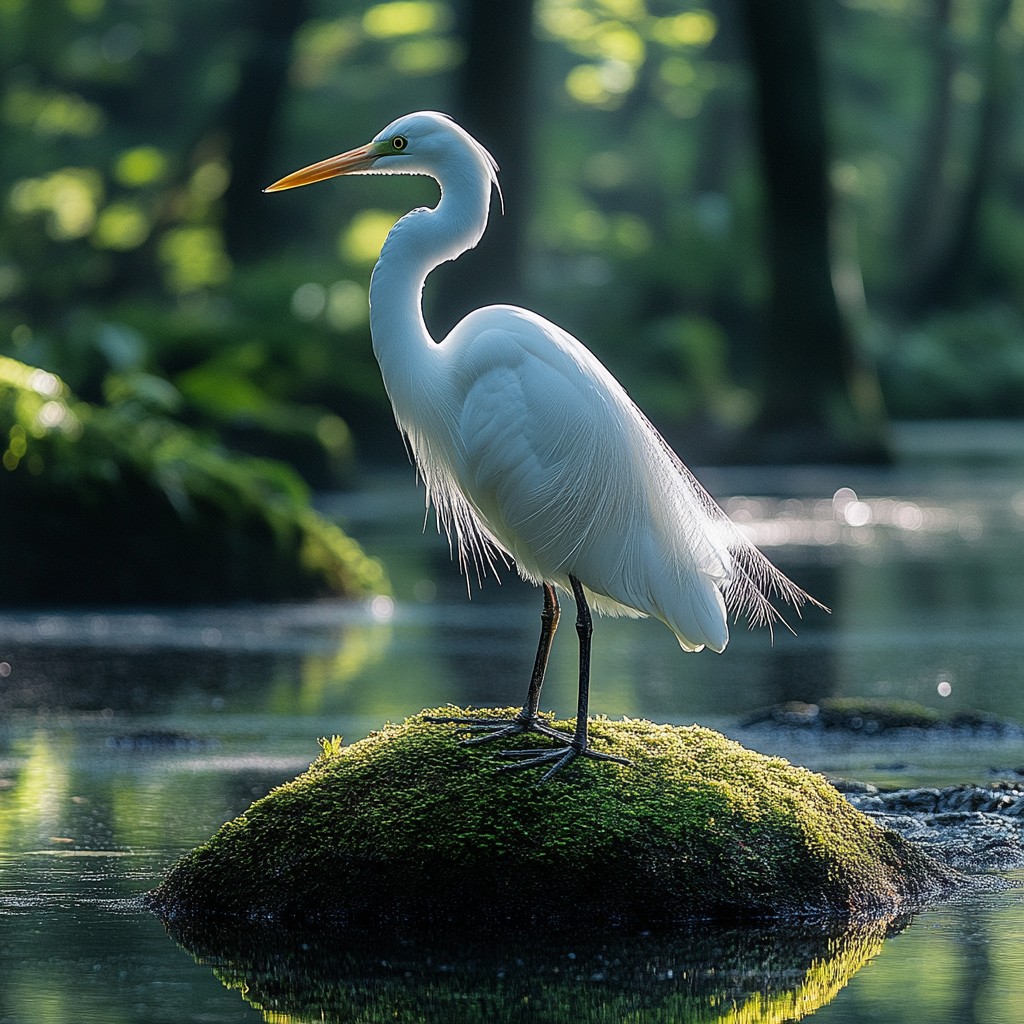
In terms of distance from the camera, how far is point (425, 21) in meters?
42.4

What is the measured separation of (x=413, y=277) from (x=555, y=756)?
1.65 meters

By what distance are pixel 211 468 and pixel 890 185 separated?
153ft

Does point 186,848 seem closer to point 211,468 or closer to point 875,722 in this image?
point 875,722

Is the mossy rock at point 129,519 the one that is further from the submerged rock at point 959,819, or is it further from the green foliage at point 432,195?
the green foliage at point 432,195

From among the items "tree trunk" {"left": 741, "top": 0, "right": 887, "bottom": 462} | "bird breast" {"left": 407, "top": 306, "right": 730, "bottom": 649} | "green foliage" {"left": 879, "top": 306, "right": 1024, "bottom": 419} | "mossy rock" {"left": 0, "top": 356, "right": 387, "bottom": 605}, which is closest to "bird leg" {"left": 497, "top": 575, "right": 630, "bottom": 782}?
"bird breast" {"left": 407, "top": 306, "right": 730, "bottom": 649}

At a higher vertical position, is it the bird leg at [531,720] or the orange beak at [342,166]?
the orange beak at [342,166]

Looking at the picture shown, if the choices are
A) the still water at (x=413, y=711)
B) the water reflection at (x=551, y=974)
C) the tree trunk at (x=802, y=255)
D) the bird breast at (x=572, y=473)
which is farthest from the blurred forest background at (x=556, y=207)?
the water reflection at (x=551, y=974)

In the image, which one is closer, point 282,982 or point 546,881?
point 282,982

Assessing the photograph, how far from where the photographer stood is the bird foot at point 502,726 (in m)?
6.14

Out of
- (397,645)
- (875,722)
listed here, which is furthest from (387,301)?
(397,645)

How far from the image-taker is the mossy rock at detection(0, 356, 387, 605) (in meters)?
12.9

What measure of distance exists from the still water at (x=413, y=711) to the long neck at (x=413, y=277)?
1.72m

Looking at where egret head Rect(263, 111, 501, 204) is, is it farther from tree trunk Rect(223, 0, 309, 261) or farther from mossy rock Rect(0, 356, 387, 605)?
tree trunk Rect(223, 0, 309, 261)

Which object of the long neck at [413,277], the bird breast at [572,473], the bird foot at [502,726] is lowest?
the bird foot at [502,726]
